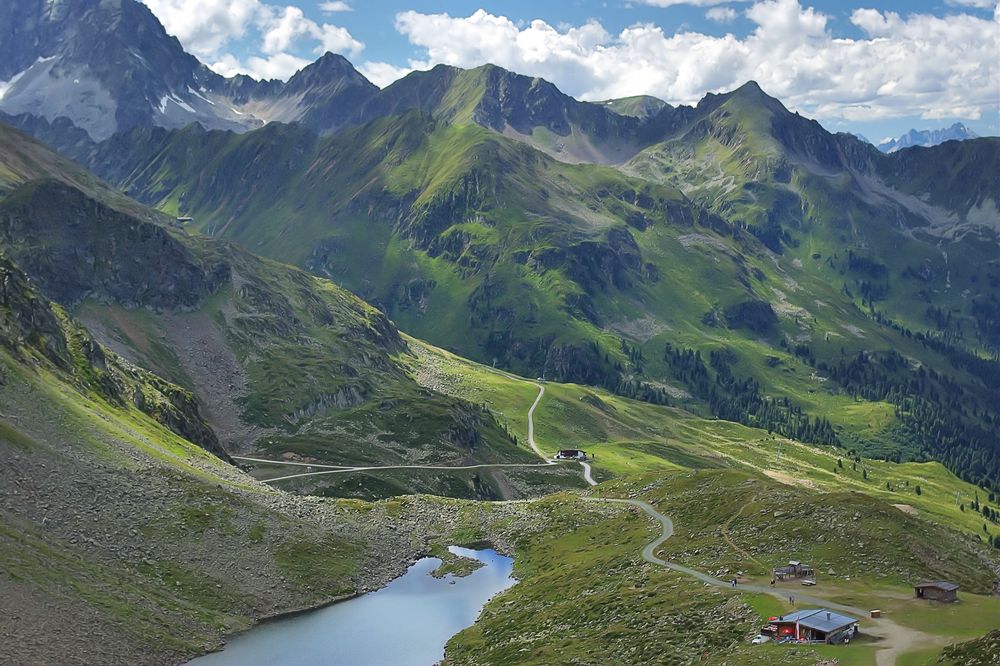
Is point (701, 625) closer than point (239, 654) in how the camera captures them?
Yes

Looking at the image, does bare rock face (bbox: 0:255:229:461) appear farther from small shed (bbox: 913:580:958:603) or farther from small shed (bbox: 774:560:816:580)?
small shed (bbox: 913:580:958:603)

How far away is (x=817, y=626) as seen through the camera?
284 feet

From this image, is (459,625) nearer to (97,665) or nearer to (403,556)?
(403,556)

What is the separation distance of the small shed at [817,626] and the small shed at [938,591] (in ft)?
43.5

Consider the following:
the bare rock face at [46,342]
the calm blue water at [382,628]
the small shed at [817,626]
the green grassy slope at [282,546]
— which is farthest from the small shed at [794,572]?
the bare rock face at [46,342]

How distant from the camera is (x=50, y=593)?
111 metres

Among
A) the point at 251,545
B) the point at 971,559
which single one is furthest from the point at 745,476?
the point at 251,545

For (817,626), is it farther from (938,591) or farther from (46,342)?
(46,342)

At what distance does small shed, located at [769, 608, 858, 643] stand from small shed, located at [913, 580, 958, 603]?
13272 millimetres

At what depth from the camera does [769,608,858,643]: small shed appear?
8588cm

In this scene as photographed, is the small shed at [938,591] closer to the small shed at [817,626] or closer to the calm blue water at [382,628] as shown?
the small shed at [817,626]

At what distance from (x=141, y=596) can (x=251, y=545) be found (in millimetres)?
22844

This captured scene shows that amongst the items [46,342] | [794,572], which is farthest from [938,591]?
[46,342]

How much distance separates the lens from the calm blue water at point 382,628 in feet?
395
